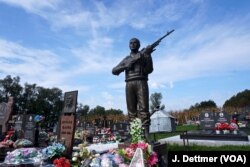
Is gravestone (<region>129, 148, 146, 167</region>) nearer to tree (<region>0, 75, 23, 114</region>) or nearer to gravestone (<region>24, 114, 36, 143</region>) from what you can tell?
gravestone (<region>24, 114, 36, 143</region>)

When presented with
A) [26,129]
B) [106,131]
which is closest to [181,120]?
[106,131]

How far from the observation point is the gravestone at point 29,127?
1548 cm

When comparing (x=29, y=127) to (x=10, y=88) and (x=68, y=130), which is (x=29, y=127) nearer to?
(x=68, y=130)

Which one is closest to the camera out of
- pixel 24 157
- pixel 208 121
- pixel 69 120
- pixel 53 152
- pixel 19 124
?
pixel 53 152

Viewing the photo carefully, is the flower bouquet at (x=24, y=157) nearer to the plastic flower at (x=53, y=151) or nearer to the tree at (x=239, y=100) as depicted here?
the plastic flower at (x=53, y=151)

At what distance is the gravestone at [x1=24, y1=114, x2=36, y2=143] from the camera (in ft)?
50.8

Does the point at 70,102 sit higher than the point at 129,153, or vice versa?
the point at 70,102

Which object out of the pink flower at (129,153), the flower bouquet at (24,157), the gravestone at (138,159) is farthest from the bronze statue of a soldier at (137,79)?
the gravestone at (138,159)

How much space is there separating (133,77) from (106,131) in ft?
40.0

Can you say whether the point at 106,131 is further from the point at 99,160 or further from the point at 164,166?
the point at 99,160

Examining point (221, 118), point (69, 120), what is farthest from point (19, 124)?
point (221, 118)

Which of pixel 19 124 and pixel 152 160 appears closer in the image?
pixel 152 160

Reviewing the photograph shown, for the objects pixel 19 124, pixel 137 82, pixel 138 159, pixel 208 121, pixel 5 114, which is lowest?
pixel 138 159

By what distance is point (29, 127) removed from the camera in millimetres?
16000
